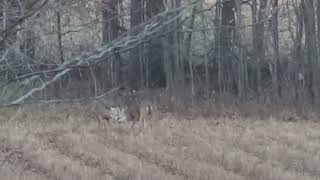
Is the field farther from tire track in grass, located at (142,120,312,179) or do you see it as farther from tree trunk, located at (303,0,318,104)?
tree trunk, located at (303,0,318,104)

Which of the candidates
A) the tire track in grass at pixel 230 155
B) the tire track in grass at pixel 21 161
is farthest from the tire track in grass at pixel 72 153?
the tire track in grass at pixel 230 155

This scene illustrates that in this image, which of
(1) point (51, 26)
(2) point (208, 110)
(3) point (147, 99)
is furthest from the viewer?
(3) point (147, 99)

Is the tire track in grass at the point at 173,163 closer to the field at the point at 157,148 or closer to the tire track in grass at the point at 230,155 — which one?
the field at the point at 157,148

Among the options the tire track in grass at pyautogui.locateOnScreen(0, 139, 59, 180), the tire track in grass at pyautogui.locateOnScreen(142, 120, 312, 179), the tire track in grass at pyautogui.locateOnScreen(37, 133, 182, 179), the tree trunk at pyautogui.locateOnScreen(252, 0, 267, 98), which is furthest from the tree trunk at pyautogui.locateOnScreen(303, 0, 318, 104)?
the tire track in grass at pyautogui.locateOnScreen(0, 139, 59, 180)

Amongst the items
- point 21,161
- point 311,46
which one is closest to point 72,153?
point 21,161

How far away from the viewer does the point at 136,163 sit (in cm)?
941

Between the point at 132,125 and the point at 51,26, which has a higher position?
the point at 51,26

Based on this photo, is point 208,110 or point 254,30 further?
point 254,30

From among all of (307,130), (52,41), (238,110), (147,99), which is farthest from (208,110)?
(52,41)

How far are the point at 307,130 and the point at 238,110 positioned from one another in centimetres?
246

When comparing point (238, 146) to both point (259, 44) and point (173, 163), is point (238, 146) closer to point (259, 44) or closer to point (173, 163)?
point (173, 163)

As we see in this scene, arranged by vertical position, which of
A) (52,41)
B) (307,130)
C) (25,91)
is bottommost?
(307,130)

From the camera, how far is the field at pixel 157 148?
348 inches

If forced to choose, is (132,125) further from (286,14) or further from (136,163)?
(286,14)
